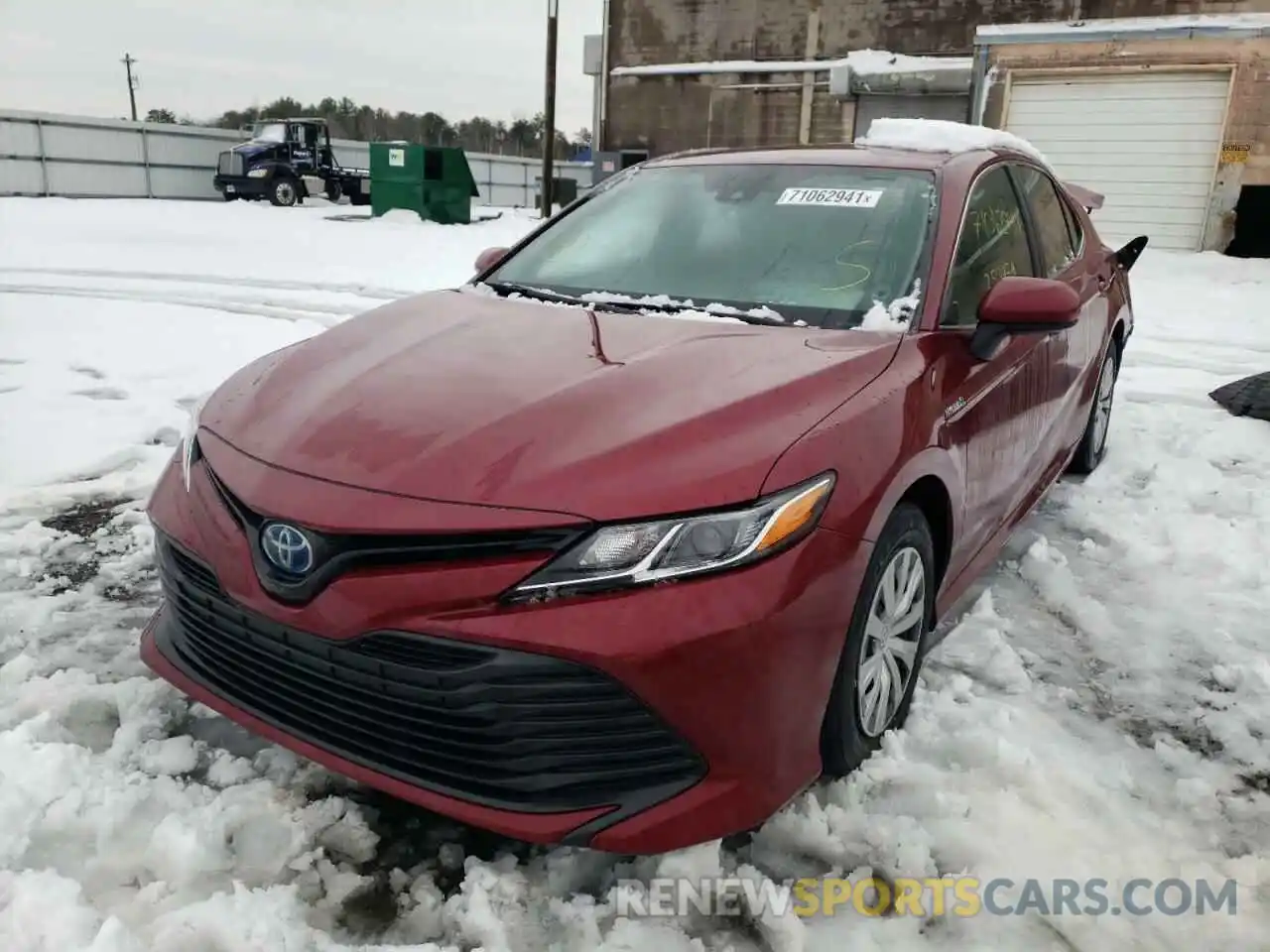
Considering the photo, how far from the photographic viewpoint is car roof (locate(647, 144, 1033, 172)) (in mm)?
3072

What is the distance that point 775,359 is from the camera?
2238 mm

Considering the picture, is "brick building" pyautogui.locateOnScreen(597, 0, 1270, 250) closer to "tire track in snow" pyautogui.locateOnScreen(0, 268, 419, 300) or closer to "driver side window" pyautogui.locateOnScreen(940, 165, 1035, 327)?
"tire track in snow" pyautogui.locateOnScreen(0, 268, 419, 300)

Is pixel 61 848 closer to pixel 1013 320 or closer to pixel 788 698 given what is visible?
pixel 788 698

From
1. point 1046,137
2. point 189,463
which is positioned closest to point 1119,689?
point 189,463

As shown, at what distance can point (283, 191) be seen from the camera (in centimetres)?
2516

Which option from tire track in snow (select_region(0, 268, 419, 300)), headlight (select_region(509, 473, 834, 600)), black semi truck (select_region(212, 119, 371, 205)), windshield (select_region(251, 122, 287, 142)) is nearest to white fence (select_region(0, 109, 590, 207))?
black semi truck (select_region(212, 119, 371, 205))

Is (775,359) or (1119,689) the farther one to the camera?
(1119,689)

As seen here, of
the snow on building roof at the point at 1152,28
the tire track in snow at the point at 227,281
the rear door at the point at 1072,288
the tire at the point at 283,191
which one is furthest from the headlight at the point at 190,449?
the tire at the point at 283,191

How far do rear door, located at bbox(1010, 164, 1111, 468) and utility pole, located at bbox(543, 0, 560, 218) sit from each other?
53.2ft

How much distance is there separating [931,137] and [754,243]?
3.08ft

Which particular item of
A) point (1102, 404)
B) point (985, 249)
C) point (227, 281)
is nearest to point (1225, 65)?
point (1102, 404)

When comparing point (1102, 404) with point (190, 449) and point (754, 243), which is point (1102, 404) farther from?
point (190, 449)

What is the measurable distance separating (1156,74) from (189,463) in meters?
15.7

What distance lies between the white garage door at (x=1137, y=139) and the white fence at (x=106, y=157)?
69.8ft
